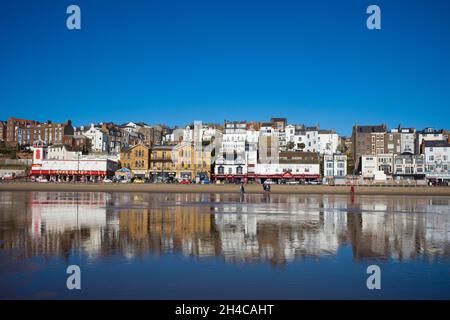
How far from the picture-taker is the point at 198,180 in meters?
84.1

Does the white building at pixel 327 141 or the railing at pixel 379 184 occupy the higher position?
the white building at pixel 327 141

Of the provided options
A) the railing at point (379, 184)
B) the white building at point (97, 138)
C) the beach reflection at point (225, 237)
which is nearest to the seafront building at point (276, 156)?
the white building at point (97, 138)

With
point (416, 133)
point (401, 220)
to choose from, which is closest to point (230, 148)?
point (416, 133)

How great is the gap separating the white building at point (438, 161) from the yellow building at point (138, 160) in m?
56.8

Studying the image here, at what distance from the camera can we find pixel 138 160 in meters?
90.9

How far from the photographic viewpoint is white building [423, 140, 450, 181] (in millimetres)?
91625

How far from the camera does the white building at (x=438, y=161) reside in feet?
301

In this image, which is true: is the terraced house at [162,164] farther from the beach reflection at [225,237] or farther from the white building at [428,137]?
the beach reflection at [225,237]

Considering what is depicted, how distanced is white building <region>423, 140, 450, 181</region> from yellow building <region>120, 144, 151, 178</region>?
56771mm

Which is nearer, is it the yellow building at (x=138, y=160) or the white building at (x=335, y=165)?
the yellow building at (x=138, y=160)

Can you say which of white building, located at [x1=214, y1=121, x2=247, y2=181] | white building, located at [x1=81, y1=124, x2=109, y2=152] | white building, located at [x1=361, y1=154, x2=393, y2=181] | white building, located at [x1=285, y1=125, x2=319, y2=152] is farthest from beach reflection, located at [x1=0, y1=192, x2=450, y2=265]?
white building, located at [x1=81, y1=124, x2=109, y2=152]

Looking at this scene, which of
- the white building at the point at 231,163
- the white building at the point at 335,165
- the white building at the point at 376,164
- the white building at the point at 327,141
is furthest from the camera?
the white building at the point at 327,141

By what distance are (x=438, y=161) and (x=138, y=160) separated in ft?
200
